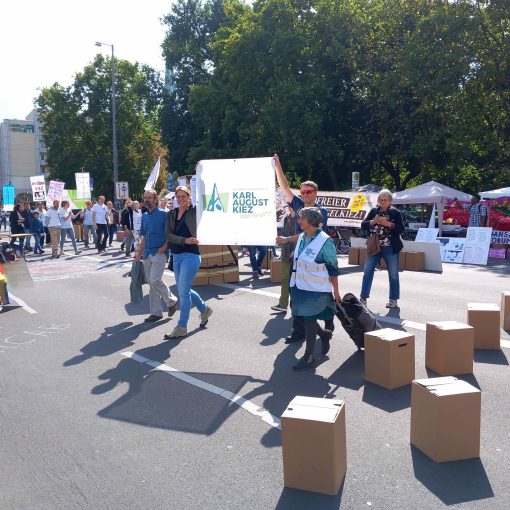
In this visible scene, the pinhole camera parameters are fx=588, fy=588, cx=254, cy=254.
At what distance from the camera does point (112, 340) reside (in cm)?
764

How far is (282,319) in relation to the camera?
8.49m

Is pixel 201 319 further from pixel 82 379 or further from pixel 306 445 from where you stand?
pixel 306 445

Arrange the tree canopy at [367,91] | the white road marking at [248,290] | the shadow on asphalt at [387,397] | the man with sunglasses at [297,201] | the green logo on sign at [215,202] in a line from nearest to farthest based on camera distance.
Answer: the shadow on asphalt at [387,397] → the man with sunglasses at [297,201] → the green logo on sign at [215,202] → the white road marking at [248,290] → the tree canopy at [367,91]

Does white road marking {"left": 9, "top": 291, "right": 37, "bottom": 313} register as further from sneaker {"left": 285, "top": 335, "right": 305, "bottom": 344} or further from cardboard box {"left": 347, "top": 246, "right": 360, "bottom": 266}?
cardboard box {"left": 347, "top": 246, "right": 360, "bottom": 266}

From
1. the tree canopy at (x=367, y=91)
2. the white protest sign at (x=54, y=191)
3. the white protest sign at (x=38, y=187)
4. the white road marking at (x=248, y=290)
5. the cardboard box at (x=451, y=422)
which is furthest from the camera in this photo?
the white protest sign at (x=38, y=187)

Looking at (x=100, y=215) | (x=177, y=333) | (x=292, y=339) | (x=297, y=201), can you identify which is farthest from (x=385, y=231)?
(x=100, y=215)

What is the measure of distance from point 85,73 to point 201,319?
53.5 meters

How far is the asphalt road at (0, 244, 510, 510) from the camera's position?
365 cm

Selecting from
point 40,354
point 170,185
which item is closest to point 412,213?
point 170,185

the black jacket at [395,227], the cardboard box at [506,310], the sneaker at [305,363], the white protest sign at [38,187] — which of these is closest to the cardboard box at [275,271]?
the black jacket at [395,227]

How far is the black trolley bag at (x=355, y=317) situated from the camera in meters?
6.36

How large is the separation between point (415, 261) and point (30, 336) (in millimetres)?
9214

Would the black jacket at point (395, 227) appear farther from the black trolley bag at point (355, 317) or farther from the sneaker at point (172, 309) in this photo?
the sneaker at point (172, 309)

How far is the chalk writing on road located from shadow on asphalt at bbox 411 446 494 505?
538 cm
